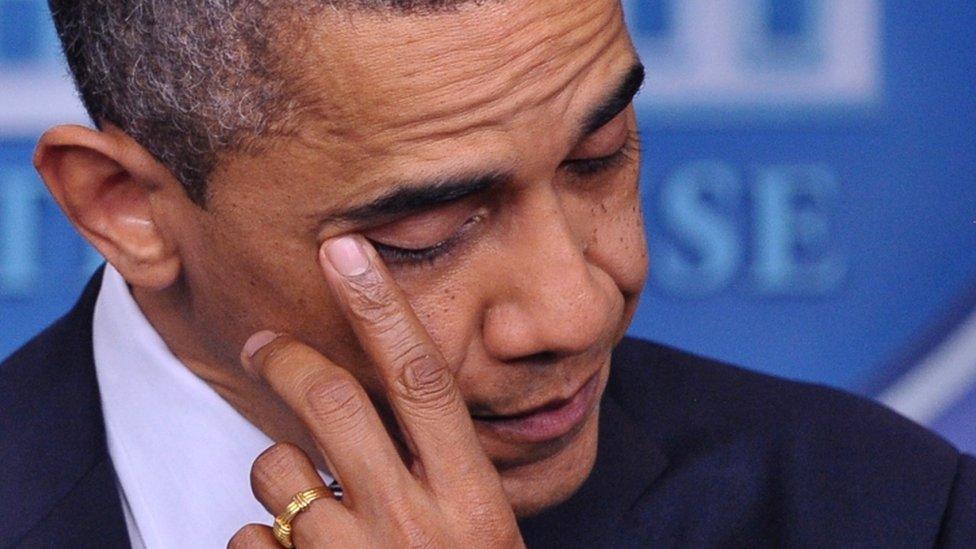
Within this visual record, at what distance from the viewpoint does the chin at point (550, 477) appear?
6.72 ft

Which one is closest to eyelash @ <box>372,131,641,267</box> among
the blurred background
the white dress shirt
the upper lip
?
the upper lip

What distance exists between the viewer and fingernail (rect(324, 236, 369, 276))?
1.84 m

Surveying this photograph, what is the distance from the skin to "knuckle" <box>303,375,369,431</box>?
0.02 m

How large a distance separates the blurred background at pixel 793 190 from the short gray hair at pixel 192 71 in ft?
3.90

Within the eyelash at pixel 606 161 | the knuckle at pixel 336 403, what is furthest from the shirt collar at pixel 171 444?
the eyelash at pixel 606 161

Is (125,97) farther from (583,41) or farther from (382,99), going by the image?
(583,41)

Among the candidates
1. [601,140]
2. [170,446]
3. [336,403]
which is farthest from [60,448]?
[601,140]

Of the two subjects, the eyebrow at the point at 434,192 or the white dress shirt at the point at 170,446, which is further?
the white dress shirt at the point at 170,446

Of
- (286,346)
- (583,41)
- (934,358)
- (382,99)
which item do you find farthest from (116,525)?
(934,358)

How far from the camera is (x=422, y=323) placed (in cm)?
189

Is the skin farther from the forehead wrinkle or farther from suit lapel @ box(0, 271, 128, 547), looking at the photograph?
suit lapel @ box(0, 271, 128, 547)

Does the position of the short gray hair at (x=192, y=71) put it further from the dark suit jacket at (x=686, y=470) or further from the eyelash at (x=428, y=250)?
the dark suit jacket at (x=686, y=470)

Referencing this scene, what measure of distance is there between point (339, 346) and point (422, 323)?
126 millimetres

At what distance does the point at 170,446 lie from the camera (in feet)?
7.29
